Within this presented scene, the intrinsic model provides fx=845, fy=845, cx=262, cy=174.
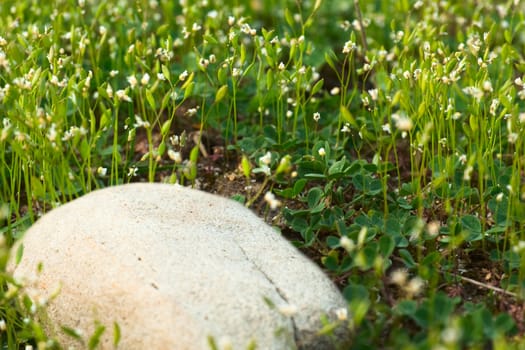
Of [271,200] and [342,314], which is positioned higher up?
[271,200]

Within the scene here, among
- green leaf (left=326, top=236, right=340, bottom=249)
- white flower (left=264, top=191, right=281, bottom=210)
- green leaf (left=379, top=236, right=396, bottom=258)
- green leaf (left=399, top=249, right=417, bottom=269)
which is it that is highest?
white flower (left=264, top=191, right=281, bottom=210)

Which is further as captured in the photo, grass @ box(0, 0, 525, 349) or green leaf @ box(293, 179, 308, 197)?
green leaf @ box(293, 179, 308, 197)

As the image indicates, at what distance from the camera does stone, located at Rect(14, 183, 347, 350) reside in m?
2.26

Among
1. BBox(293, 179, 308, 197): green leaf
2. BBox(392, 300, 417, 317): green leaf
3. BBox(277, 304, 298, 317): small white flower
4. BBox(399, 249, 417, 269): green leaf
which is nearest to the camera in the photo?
BBox(277, 304, 298, 317): small white flower

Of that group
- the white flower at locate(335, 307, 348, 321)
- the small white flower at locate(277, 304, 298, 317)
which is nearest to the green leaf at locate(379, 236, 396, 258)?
the white flower at locate(335, 307, 348, 321)

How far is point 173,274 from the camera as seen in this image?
7.80 ft

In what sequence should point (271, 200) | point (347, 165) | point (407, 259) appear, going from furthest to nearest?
point (347, 165) → point (407, 259) → point (271, 200)

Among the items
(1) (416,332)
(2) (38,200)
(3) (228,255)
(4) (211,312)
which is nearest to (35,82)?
(2) (38,200)

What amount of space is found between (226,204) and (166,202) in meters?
0.20

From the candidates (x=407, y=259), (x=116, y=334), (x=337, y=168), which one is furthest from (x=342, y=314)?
(x=337, y=168)

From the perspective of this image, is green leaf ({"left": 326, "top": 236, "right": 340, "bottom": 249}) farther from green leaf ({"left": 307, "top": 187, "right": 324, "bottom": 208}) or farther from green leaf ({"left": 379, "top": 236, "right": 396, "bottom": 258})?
green leaf ({"left": 307, "top": 187, "right": 324, "bottom": 208})

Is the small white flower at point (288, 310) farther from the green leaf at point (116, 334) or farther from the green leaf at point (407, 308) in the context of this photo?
the green leaf at point (116, 334)

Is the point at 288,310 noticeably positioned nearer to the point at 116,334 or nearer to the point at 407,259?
the point at 116,334

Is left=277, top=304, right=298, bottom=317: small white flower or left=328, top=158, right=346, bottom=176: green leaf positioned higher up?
left=277, top=304, right=298, bottom=317: small white flower
